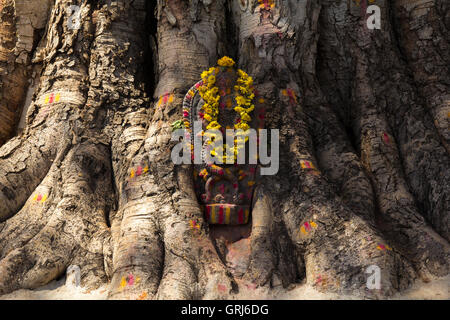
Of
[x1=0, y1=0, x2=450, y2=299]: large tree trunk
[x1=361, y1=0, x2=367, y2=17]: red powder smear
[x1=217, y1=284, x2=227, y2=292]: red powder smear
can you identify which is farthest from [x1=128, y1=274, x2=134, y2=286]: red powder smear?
[x1=361, y1=0, x2=367, y2=17]: red powder smear

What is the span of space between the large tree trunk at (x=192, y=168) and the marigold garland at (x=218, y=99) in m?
0.13

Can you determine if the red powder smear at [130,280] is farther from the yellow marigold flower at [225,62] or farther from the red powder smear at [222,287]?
the yellow marigold flower at [225,62]

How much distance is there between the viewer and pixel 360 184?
14.0 feet

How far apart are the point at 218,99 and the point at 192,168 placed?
0.54 meters

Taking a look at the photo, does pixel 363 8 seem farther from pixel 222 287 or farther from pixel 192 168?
pixel 222 287

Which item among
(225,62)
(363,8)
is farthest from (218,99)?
(363,8)

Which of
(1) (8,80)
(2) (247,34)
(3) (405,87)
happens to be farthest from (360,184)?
(1) (8,80)

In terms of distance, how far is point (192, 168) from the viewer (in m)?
4.12

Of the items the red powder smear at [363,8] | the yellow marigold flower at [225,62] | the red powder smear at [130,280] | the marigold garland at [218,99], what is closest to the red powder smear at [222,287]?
the red powder smear at [130,280]

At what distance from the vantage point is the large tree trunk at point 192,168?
3.75 metres

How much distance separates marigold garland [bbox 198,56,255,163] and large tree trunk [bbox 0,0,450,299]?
4.9 inches

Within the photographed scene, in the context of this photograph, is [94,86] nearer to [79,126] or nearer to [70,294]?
[79,126]

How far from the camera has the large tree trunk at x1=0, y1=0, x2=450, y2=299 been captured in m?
3.75

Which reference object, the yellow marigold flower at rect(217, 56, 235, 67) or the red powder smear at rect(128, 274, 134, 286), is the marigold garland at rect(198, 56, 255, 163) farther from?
the red powder smear at rect(128, 274, 134, 286)
